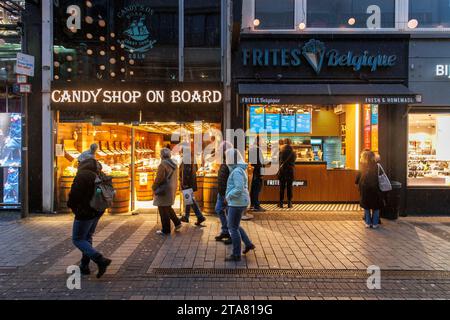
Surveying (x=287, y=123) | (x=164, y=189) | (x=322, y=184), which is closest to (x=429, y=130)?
(x=322, y=184)

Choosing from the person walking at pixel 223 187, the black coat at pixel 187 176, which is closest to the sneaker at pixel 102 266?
the person walking at pixel 223 187

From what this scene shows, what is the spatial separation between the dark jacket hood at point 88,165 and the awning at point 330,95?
16.4 feet

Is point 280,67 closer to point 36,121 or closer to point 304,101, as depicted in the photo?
point 304,101

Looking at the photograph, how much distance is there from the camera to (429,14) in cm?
1103

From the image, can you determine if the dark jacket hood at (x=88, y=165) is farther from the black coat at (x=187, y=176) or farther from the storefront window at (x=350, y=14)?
the storefront window at (x=350, y=14)

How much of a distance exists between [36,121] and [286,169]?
6.96 metres

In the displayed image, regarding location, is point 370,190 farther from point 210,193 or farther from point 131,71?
point 131,71

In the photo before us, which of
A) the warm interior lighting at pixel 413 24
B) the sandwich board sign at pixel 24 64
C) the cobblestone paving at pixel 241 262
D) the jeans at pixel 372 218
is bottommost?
the cobblestone paving at pixel 241 262

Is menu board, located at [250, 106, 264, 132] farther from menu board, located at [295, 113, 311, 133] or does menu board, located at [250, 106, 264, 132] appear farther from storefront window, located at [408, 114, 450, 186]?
storefront window, located at [408, 114, 450, 186]

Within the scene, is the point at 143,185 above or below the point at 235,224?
above

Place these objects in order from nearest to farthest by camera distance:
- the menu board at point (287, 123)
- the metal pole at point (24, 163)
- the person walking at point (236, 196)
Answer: the person walking at point (236, 196)
the metal pole at point (24, 163)
the menu board at point (287, 123)

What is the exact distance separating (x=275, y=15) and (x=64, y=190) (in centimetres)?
746

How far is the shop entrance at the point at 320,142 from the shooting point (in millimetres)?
12352

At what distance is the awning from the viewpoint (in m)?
9.99
